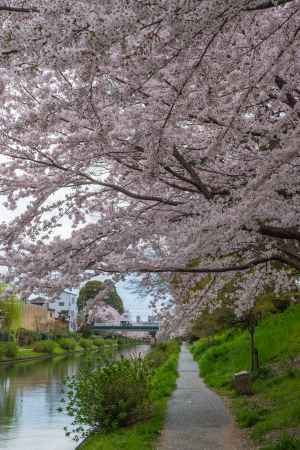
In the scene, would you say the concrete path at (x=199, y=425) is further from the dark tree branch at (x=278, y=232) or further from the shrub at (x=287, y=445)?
the dark tree branch at (x=278, y=232)

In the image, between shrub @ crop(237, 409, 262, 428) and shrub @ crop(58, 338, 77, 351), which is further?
shrub @ crop(58, 338, 77, 351)

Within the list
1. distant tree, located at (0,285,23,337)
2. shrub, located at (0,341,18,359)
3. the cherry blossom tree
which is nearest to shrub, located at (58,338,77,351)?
distant tree, located at (0,285,23,337)

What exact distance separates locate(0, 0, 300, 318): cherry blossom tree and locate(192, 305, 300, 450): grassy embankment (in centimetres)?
303

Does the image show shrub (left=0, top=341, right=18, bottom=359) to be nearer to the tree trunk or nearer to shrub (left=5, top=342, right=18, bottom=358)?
shrub (left=5, top=342, right=18, bottom=358)

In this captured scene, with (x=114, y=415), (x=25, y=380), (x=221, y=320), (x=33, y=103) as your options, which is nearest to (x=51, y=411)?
(x=221, y=320)

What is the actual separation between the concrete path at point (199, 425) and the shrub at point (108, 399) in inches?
31.3

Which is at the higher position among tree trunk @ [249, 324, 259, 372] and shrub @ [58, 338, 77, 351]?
shrub @ [58, 338, 77, 351]

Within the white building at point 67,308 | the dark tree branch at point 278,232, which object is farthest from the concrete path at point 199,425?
the white building at point 67,308

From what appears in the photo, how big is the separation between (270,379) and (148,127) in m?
10.8

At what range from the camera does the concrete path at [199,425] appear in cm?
898

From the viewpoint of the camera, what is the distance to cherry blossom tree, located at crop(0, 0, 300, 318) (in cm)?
360

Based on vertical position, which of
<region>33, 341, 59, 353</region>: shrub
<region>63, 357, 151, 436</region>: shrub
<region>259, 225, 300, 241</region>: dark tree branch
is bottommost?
<region>63, 357, 151, 436</region>: shrub

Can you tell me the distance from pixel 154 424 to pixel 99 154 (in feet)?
20.0

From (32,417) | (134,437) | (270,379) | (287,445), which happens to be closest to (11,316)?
(32,417)
